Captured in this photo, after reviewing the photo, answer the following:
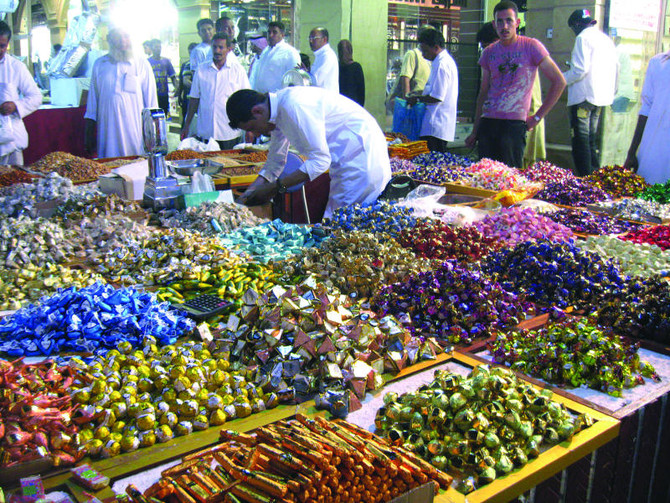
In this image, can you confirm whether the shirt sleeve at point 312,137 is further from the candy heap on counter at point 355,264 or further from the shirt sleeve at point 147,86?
the shirt sleeve at point 147,86

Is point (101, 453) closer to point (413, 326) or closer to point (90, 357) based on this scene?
point (90, 357)

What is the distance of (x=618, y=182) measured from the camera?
13.5 ft

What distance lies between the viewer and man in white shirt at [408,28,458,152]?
552 centimetres

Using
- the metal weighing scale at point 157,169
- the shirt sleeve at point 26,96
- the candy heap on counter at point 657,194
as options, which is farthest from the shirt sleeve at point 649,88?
the shirt sleeve at point 26,96

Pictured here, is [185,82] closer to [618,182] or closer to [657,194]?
[618,182]

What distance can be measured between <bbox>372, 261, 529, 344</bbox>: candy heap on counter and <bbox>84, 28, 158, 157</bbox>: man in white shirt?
3.85 meters

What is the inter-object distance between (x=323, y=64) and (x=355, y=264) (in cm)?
462

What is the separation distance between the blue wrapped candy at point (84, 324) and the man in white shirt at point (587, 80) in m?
5.40

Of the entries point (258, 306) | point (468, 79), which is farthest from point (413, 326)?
point (468, 79)

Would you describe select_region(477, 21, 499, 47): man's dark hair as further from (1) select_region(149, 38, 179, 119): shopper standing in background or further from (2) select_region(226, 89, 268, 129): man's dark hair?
(1) select_region(149, 38, 179, 119): shopper standing in background

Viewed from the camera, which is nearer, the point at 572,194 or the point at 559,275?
the point at 559,275

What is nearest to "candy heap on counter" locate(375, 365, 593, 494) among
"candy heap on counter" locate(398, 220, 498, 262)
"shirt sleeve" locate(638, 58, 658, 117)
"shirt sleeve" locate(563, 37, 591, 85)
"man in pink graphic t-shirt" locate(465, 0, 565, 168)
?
"candy heap on counter" locate(398, 220, 498, 262)

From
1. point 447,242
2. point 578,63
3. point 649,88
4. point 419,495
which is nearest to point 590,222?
point 447,242

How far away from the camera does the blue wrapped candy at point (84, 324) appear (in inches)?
66.8
